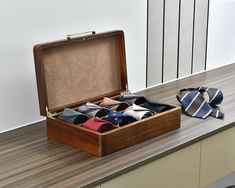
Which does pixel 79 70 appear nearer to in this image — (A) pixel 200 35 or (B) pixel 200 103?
(B) pixel 200 103

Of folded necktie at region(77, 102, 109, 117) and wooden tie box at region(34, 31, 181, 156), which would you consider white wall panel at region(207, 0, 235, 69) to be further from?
folded necktie at region(77, 102, 109, 117)

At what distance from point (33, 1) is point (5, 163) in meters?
0.49

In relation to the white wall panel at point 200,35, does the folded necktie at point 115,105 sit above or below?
below

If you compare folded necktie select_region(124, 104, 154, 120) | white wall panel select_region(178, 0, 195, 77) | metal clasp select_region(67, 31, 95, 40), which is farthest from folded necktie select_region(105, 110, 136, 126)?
white wall panel select_region(178, 0, 195, 77)

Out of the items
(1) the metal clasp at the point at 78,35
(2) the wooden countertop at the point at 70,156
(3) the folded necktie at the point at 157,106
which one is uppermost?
(1) the metal clasp at the point at 78,35

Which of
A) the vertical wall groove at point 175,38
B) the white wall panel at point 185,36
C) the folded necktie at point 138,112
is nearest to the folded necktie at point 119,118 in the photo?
the folded necktie at point 138,112

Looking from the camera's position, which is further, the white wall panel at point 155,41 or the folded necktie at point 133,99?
the white wall panel at point 155,41

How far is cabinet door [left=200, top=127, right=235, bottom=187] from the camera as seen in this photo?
144 centimetres

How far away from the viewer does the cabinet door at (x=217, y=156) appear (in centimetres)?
144

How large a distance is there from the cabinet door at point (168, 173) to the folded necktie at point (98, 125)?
14 cm

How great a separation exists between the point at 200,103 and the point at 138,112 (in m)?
0.29

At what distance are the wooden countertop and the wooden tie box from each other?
0.10ft

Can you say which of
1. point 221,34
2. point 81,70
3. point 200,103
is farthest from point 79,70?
point 221,34

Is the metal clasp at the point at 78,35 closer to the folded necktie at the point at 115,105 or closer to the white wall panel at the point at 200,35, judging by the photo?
the folded necktie at the point at 115,105
